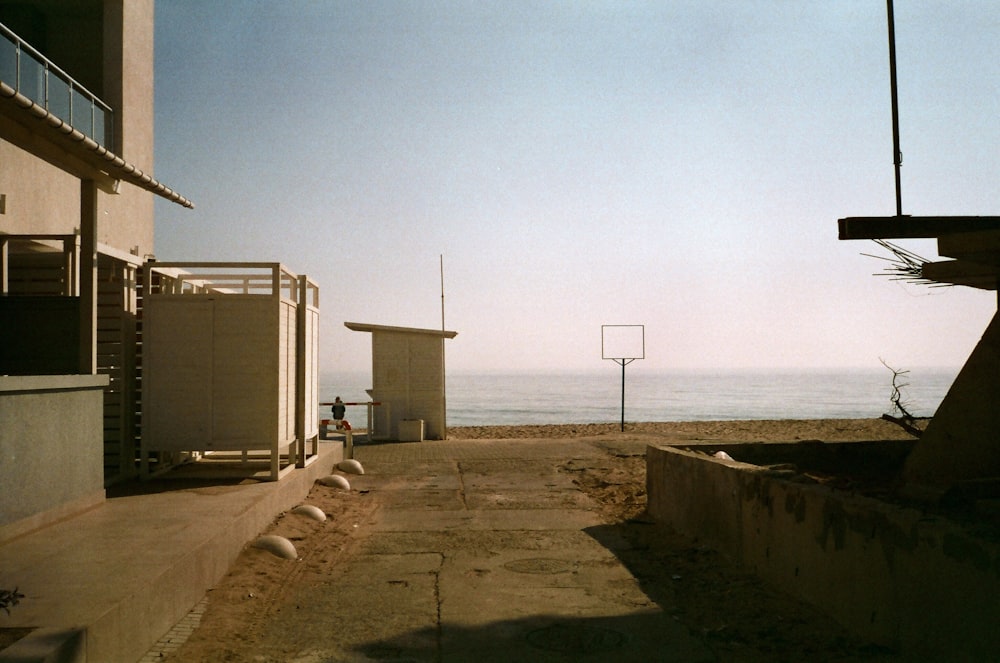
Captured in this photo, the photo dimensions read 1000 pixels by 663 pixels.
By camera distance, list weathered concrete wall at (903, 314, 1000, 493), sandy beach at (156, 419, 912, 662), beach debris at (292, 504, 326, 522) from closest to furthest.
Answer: sandy beach at (156, 419, 912, 662)
weathered concrete wall at (903, 314, 1000, 493)
beach debris at (292, 504, 326, 522)

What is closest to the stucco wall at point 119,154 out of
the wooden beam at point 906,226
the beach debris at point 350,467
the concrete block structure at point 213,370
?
the concrete block structure at point 213,370

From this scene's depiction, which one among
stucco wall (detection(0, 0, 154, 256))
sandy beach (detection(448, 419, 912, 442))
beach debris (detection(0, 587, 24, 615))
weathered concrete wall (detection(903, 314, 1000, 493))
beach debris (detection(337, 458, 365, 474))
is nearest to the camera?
beach debris (detection(0, 587, 24, 615))

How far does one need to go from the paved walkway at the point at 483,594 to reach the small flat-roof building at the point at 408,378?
960cm

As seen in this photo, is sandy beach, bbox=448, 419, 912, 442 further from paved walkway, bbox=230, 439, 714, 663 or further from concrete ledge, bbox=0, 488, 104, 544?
concrete ledge, bbox=0, 488, 104, 544

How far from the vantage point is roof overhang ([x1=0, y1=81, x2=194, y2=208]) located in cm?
636

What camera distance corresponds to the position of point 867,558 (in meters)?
4.80

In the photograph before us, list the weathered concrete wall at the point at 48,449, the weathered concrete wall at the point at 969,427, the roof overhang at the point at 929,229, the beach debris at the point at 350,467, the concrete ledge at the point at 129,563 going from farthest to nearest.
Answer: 1. the beach debris at the point at 350,467
2. the weathered concrete wall at the point at 48,449
3. the weathered concrete wall at the point at 969,427
4. the roof overhang at the point at 929,229
5. the concrete ledge at the point at 129,563

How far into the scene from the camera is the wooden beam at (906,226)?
5.81m

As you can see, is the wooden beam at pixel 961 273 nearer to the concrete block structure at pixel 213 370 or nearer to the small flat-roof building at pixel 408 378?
the concrete block structure at pixel 213 370

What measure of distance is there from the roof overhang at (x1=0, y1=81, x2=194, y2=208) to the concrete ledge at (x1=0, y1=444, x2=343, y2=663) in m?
3.15

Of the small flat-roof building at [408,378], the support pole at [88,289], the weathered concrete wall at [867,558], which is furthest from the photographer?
the small flat-roof building at [408,378]

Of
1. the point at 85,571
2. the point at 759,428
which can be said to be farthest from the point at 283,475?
the point at 759,428

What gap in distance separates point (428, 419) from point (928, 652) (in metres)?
17.6

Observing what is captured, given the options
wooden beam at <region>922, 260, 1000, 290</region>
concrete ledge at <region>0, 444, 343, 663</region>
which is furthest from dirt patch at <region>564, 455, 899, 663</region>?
concrete ledge at <region>0, 444, 343, 663</region>
